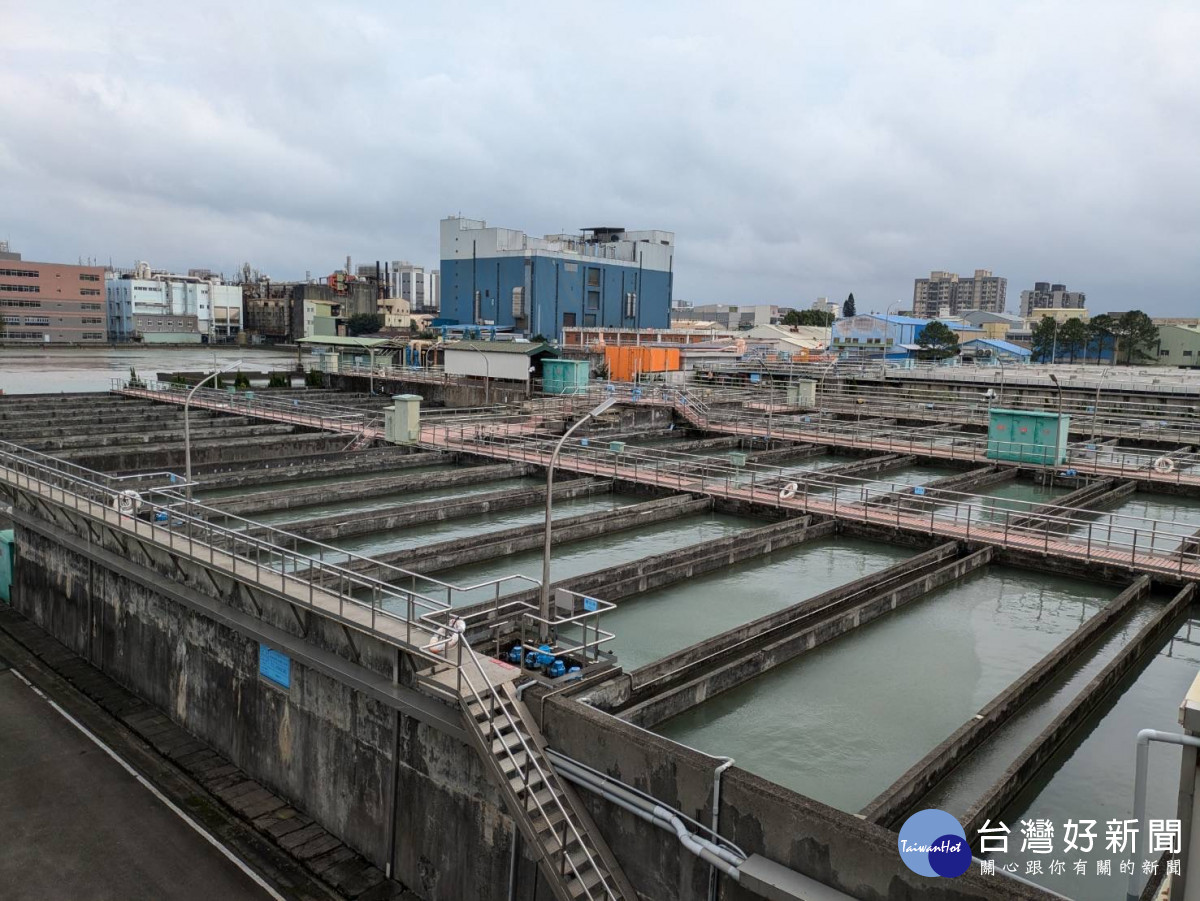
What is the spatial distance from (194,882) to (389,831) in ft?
9.04

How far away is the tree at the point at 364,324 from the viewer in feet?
459

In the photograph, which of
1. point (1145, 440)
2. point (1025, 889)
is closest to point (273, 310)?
point (1145, 440)

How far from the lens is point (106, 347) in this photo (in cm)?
11781

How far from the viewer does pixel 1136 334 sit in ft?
317

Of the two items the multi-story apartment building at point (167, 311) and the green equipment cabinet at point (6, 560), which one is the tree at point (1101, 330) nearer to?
the green equipment cabinet at point (6, 560)

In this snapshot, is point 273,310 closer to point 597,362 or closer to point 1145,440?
point 597,362

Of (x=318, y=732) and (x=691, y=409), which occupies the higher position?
(x=691, y=409)

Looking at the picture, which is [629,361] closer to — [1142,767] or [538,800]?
[538,800]

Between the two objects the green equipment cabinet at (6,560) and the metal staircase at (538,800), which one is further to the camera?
the green equipment cabinet at (6,560)

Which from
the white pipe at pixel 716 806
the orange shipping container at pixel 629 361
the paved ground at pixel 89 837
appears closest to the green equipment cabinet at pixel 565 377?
the orange shipping container at pixel 629 361

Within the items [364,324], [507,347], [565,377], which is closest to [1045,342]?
[565,377]

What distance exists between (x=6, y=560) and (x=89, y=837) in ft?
45.9

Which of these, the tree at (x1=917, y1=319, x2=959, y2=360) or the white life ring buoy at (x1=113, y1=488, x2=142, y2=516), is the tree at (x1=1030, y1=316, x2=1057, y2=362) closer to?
the tree at (x1=917, y1=319, x2=959, y2=360)

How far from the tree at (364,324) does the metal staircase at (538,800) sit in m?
134
